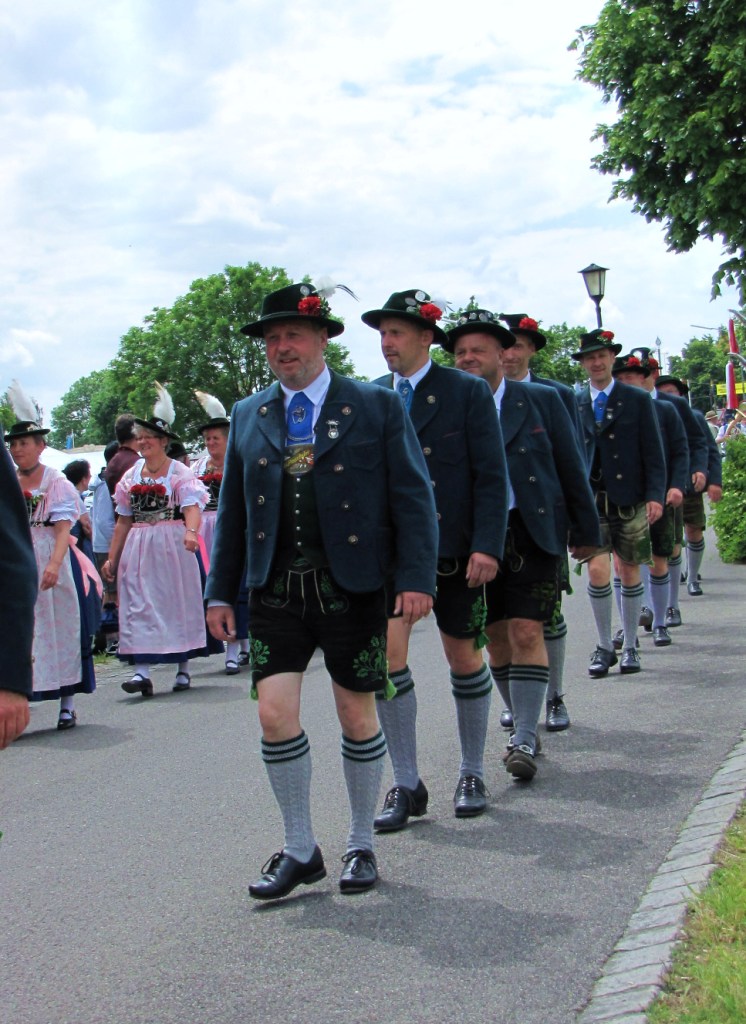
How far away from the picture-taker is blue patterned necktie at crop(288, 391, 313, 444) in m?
4.79

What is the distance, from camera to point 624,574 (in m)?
9.33

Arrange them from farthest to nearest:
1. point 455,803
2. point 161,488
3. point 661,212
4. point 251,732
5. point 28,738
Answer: point 661,212
point 161,488
point 28,738
point 251,732
point 455,803

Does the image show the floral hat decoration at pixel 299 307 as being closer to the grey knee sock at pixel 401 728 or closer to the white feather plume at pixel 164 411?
the grey knee sock at pixel 401 728

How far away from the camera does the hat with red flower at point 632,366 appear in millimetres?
10727

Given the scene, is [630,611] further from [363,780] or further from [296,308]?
[296,308]

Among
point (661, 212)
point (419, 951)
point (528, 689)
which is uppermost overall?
point (661, 212)

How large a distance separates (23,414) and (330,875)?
17.2ft

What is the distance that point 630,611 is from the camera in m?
9.27

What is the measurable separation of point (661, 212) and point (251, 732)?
13600mm

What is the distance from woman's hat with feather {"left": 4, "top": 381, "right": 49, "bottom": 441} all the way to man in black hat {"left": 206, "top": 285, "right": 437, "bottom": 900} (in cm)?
461

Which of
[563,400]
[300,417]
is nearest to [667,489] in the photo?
[563,400]

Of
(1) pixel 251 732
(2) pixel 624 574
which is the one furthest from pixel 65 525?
(2) pixel 624 574

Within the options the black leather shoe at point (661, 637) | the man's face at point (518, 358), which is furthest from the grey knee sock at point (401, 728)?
the black leather shoe at point (661, 637)

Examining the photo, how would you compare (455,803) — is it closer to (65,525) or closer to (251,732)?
(251,732)
